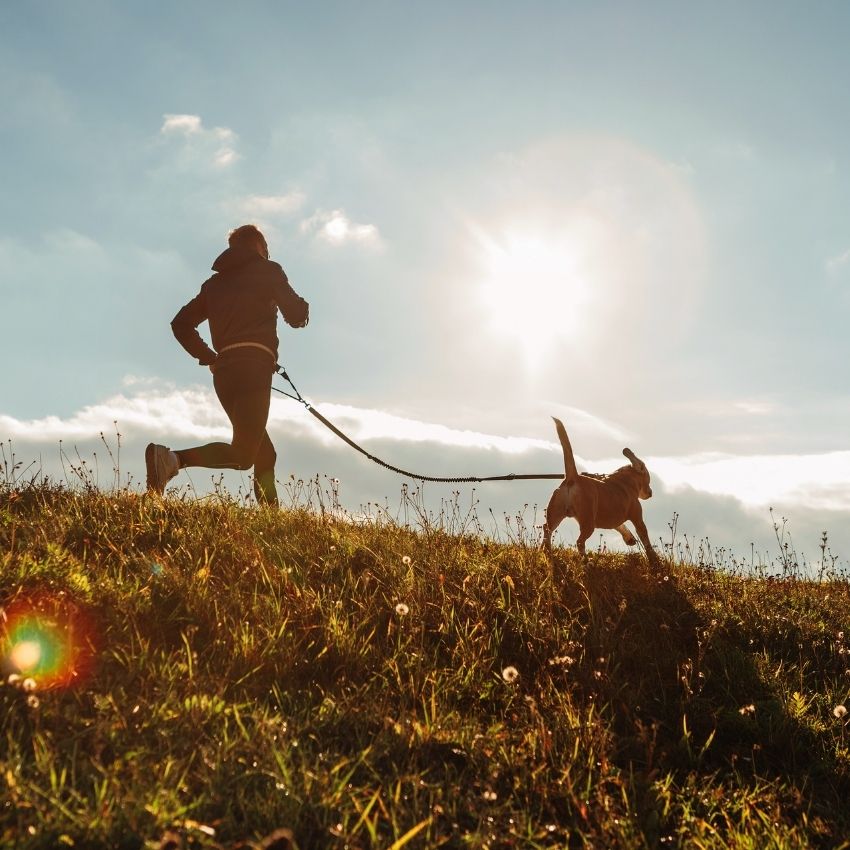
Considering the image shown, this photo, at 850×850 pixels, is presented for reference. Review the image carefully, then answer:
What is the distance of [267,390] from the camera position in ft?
21.9

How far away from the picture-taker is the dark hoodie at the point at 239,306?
662 centimetres

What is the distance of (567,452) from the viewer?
22.9 feet

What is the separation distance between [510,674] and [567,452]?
3.58m

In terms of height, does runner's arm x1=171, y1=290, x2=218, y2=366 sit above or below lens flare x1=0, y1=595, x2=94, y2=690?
above

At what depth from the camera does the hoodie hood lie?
6895 mm

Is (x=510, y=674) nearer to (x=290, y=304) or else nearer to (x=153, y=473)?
(x=153, y=473)

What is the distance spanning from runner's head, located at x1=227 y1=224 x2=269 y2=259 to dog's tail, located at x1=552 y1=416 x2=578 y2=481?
343cm

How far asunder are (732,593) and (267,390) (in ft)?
16.0

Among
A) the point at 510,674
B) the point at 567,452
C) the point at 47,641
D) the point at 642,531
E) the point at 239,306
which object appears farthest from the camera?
the point at 642,531

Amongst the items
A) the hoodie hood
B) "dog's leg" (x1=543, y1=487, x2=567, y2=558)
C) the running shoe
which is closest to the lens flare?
the running shoe

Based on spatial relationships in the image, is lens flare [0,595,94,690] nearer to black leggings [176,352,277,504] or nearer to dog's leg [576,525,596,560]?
black leggings [176,352,277,504]

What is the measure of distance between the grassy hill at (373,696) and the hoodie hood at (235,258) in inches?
97.3

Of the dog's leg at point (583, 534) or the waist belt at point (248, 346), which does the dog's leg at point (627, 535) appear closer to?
the dog's leg at point (583, 534)

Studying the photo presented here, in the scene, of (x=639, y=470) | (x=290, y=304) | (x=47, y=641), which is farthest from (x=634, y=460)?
(x=47, y=641)
